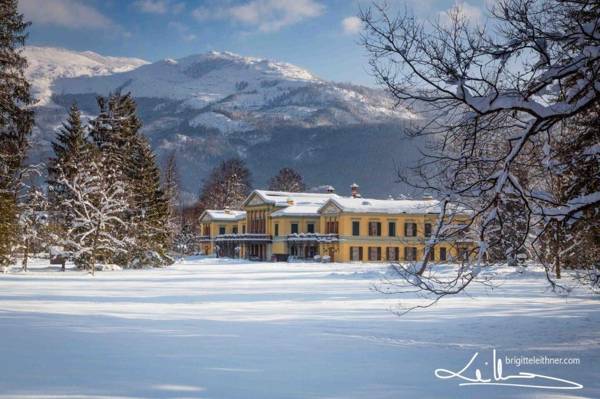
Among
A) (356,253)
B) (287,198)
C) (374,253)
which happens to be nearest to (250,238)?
(287,198)

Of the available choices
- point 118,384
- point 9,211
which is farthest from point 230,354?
point 9,211

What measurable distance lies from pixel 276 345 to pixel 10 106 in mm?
21706

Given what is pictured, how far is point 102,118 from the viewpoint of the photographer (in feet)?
140

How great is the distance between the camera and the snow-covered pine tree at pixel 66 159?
132 feet

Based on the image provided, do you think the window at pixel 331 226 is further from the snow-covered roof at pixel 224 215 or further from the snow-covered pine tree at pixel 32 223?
the snow-covered pine tree at pixel 32 223

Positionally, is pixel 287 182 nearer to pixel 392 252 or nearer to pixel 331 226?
pixel 331 226

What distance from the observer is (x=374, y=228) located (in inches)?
2559

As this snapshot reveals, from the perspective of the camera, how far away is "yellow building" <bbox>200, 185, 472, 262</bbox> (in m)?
63.9

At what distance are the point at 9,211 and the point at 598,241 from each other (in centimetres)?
2650

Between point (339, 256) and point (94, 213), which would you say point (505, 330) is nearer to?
point (94, 213)

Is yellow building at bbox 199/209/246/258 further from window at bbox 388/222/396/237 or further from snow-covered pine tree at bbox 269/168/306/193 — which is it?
window at bbox 388/222/396/237

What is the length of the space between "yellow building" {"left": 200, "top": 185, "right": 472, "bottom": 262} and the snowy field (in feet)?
146

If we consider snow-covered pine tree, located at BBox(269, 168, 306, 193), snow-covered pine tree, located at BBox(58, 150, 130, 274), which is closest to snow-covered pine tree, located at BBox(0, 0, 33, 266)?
snow-covered pine tree, located at BBox(58, 150, 130, 274)

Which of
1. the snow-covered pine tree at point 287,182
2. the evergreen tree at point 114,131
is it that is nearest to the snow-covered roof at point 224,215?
the snow-covered pine tree at point 287,182
